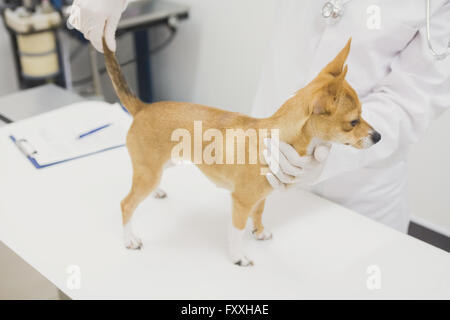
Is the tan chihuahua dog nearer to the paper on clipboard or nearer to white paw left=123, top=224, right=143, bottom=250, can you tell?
white paw left=123, top=224, right=143, bottom=250

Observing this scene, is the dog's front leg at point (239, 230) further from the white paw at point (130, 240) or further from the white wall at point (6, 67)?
the white wall at point (6, 67)

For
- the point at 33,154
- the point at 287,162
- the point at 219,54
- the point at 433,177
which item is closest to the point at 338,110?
the point at 287,162

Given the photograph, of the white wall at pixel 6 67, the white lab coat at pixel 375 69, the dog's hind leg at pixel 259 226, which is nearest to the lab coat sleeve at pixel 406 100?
the white lab coat at pixel 375 69

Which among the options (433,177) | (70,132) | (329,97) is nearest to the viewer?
(329,97)

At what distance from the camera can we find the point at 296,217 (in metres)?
1.01

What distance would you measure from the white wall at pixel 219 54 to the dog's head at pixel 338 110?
155 cm

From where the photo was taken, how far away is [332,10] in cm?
96

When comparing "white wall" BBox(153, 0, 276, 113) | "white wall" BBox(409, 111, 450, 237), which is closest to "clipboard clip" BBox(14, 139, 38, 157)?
"white wall" BBox(153, 0, 276, 113)

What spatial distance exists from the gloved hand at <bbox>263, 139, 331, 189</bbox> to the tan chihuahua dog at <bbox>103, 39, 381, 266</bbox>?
0.04 ft

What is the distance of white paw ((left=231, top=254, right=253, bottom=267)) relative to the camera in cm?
88

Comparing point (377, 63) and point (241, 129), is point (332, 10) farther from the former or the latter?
point (241, 129)

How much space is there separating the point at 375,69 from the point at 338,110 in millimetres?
373

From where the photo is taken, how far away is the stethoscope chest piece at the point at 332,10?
958mm

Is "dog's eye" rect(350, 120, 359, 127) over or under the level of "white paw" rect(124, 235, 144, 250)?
over
